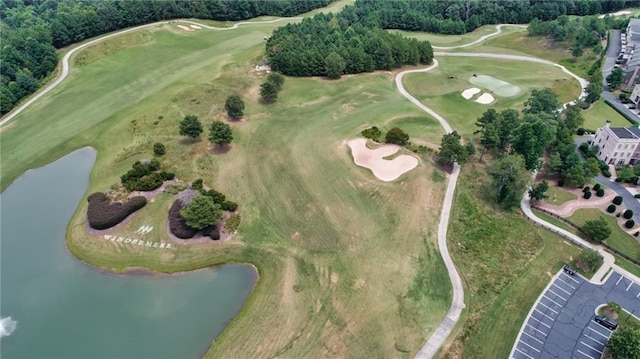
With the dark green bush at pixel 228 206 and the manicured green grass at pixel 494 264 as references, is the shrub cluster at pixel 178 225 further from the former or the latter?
the manicured green grass at pixel 494 264

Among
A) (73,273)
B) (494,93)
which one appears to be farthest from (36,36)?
(494,93)

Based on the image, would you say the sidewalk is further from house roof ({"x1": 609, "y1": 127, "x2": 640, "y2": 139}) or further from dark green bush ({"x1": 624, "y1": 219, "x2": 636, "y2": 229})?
house roof ({"x1": 609, "y1": 127, "x2": 640, "y2": 139})

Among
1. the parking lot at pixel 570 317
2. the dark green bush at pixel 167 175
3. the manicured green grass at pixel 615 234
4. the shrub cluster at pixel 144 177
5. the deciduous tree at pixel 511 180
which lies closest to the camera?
the parking lot at pixel 570 317

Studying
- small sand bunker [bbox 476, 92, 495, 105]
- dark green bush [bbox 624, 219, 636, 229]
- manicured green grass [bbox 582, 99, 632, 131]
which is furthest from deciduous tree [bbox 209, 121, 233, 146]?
manicured green grass [bbox 582, 99, 632, 131]

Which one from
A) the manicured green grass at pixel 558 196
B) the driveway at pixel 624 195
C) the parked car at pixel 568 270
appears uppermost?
the parked car at pixel 568 270

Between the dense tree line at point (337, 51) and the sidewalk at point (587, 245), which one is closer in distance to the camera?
the sidewalk at point (587, 245)

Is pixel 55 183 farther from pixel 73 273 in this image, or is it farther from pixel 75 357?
pixel 75 357

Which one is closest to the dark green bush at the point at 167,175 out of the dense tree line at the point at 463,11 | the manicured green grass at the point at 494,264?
the manicured green grass at the point at 494,264
